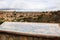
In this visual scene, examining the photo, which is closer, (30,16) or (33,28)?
(33,28)

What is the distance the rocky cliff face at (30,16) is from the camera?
1.16 meters

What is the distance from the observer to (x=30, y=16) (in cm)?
120

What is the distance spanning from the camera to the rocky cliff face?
1162 millimetres

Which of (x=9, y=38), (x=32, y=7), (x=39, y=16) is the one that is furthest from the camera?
(x=32, y=7)

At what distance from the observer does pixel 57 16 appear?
115cm

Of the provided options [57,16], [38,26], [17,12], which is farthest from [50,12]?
[17,12]

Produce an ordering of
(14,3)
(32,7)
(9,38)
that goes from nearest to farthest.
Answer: (9,38)
(32,7)
(14,3)

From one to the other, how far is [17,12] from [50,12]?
306 mm

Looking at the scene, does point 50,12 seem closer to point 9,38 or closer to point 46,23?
point 46,23

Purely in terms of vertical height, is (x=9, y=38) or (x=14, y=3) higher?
(x=14, y=3)

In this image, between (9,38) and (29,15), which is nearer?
(9,38)

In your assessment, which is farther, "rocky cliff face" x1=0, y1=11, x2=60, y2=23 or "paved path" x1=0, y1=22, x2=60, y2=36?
"rocky cliff face" x1=0, y1=11, x2=60, y2=23

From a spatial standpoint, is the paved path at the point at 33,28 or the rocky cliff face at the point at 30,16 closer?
the paved path at the point at 33,28

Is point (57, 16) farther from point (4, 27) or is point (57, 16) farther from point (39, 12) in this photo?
point (4, 27)
